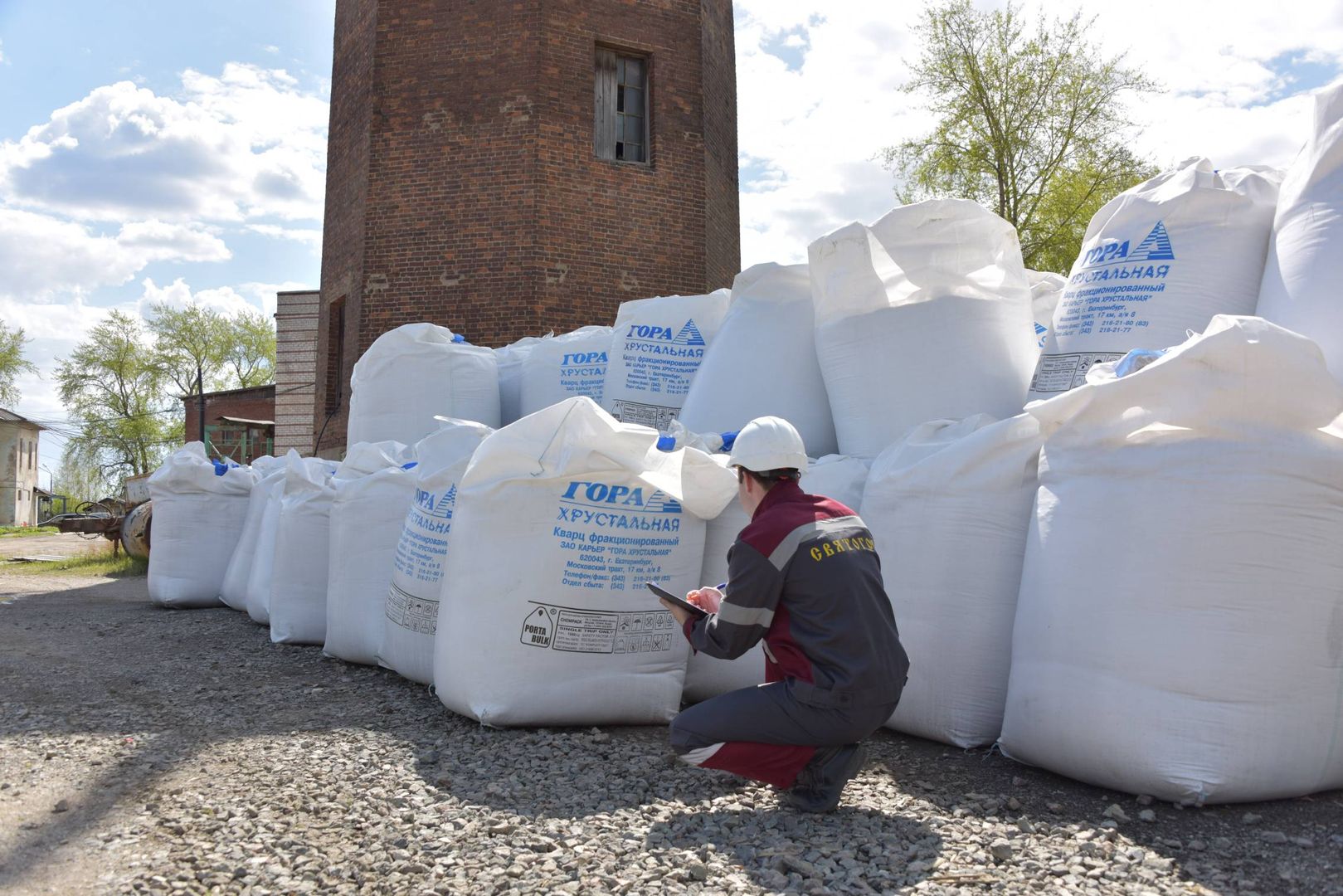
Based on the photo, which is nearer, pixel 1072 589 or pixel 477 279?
pixel 1072 589

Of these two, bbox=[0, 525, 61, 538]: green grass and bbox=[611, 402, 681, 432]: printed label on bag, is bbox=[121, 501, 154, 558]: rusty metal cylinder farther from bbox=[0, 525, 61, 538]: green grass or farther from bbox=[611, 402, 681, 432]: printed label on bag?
bbox=[0, 525, 61, 538]: green grass

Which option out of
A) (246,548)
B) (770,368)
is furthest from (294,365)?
(770,368)

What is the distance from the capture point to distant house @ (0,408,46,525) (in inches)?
1435

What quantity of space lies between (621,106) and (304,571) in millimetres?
6802

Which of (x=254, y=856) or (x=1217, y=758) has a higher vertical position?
(x=1217, y=758)

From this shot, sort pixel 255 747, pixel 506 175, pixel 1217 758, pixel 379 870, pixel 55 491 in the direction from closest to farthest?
pixel 379 870 < pixel 1217 758 < pixel 255 747 < pixel 506 175 < pixel 55 491

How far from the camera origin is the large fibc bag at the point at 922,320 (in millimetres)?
3047

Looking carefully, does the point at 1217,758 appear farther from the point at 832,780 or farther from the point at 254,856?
the point at 254,856

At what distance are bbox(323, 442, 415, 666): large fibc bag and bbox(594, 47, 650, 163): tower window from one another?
640cm

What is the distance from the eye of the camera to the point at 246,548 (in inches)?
216

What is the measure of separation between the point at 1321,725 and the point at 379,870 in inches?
78.0

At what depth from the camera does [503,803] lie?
2.25 metres

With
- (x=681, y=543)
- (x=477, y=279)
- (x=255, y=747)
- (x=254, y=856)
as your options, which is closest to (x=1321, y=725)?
(x=681, y=543)

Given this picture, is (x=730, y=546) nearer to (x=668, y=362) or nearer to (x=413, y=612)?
(x=413, y=612)
